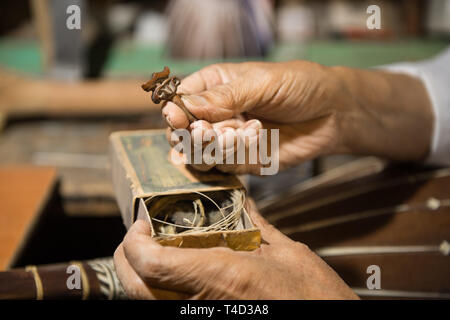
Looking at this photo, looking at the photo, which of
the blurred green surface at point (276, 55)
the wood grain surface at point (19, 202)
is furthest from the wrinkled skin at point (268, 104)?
the blurred green surface at point (276, 55)

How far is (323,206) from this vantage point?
1204 millimetres

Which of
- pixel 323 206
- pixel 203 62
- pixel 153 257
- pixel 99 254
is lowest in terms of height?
pixel 99 254

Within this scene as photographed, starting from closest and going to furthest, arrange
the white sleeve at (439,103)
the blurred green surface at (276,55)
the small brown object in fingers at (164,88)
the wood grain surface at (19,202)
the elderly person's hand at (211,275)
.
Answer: the elderly person's hand at (211,275) < the small brown object in fingers at (164,88) < the wood grain surface at (19,202) < the white sleeve at (439,103) < the blurred green surface at (276,55)

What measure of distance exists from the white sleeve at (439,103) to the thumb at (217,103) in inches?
22.1

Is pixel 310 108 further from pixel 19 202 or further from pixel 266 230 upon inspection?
pixel 19 202

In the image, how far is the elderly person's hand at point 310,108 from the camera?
2.77 ft

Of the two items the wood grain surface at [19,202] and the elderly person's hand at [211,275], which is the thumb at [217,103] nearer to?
the elderly person's hand at [211,275]

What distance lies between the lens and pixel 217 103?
2.69ft

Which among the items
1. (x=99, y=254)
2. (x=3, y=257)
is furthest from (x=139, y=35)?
(x=3, y=257)

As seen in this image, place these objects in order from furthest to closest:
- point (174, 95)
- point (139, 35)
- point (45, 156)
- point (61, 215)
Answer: point (139, 35)
point (45, 156)
point (61, 215)
point (174, 95)

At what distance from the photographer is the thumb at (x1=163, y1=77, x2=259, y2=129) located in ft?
2.54

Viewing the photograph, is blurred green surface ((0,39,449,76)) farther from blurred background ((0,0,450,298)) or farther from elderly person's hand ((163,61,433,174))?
elderly person's hand ((163,61,433,174))
